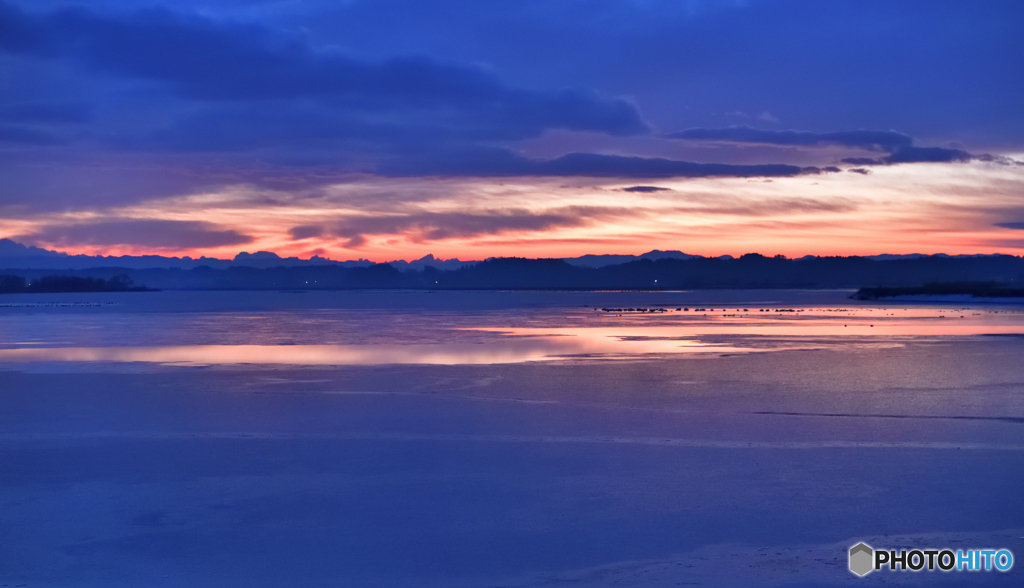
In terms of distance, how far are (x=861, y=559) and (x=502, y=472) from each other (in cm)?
299

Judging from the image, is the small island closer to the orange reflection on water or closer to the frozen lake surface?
the orange reflection on water

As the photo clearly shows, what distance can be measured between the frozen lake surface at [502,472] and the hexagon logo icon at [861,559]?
0.27 ft

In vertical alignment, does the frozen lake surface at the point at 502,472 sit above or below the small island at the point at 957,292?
below

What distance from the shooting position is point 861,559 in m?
5.02

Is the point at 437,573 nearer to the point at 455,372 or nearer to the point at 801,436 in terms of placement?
the point at 801,436

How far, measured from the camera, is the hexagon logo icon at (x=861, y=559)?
193 inches

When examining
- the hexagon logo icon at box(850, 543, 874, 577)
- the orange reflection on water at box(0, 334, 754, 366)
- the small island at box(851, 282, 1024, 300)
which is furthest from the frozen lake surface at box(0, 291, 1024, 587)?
the small island at box(851, 282, 1024, 300)

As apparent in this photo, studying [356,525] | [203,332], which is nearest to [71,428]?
[356,525]

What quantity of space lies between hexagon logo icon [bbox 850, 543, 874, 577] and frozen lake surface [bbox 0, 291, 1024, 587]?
81mm

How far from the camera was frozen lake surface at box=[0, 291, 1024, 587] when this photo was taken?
5.09 m

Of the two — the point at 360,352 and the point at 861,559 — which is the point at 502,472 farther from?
the point at 360,352

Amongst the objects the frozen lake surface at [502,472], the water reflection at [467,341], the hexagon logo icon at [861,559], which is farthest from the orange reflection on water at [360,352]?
the hexagon logo icon at [861,559]

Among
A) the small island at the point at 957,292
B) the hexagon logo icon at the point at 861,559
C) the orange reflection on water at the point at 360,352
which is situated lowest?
the hexagon logo icon at the point at 861,559

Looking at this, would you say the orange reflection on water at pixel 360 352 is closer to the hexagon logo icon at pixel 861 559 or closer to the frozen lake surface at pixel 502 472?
the frozen lake surface at pixel 502 472
